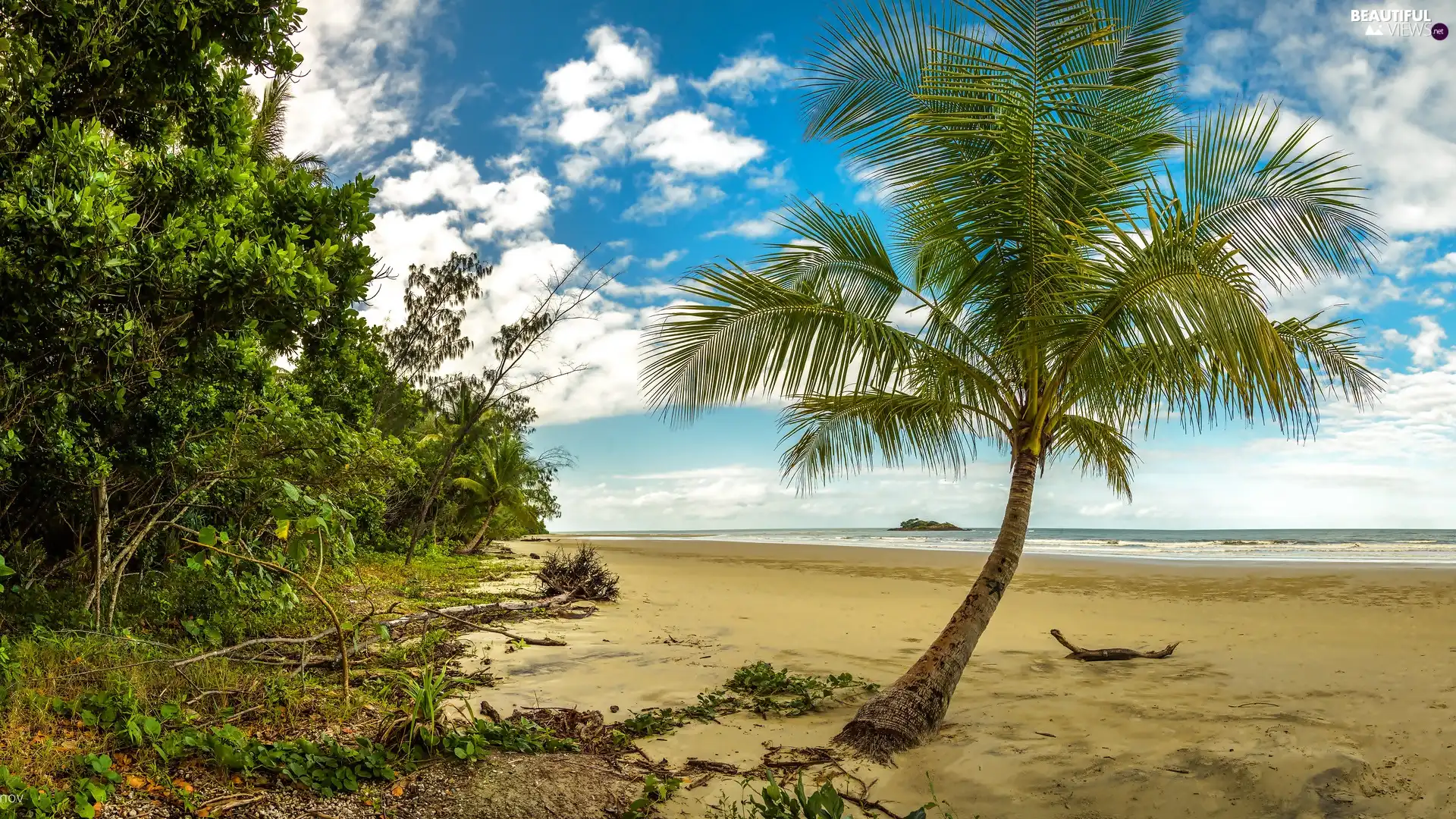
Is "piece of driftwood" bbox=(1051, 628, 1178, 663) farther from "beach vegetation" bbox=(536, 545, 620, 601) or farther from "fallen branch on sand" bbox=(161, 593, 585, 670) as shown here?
"beach vegetation" bbox=(536, 545, 620, 601)

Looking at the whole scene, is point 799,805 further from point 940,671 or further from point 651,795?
point 940,671

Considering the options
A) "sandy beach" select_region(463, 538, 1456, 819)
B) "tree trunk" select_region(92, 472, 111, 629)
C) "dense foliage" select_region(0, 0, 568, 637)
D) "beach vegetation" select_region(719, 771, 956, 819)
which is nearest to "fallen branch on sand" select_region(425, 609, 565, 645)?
"sandy beach" select_region(463, 538, 1456, 819)

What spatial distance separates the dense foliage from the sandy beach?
2.55 m

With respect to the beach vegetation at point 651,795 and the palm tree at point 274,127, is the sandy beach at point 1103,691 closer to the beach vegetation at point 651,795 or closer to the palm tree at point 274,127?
the beach vegetation at point 651,795

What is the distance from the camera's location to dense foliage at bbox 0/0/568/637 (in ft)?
13.8

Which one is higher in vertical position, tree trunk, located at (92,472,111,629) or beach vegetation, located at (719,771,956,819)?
tree trunk, located at (92,472,111,629)

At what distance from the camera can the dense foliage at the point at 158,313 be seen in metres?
4.21

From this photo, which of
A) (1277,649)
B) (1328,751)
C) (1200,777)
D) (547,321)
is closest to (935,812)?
(1200,777)

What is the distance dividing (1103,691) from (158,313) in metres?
7.21

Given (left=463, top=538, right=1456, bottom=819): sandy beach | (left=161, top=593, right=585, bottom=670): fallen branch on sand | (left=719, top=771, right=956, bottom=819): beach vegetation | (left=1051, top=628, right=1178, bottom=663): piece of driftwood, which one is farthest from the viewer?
(left=1051, top=628, right=1178, bottom=663): piece of driftwood

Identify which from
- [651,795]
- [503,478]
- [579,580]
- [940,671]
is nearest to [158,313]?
[651,795]

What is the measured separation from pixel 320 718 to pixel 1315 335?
26.3 feet

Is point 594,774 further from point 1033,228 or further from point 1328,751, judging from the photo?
point 1033,228

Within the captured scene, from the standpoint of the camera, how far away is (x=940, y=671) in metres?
5.28
